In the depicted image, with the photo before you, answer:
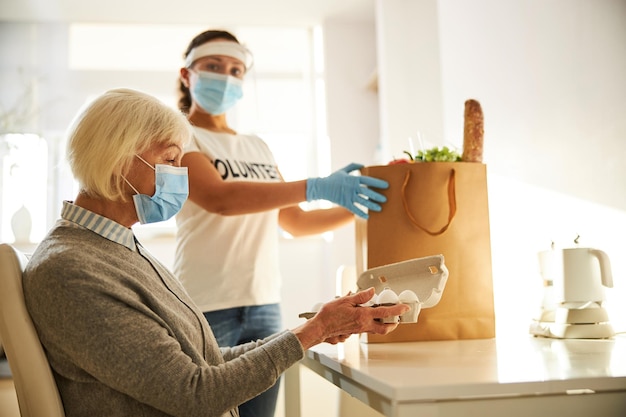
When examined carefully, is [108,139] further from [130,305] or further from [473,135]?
[473,135]

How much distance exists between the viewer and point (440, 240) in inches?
52.5

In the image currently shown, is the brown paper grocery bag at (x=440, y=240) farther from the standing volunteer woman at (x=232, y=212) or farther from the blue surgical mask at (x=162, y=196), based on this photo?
the blue surgical mask at (x=162, y=196)

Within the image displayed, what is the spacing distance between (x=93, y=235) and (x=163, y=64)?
3.40 m

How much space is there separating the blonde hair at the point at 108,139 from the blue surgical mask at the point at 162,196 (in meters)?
0.03

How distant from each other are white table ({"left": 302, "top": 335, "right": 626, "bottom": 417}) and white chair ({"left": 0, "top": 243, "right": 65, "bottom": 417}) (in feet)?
1.47

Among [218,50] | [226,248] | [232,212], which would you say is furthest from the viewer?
[218,50]

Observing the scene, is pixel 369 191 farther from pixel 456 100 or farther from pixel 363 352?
pixel 456 100

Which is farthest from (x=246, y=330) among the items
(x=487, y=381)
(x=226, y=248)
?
(x=487, y=381)

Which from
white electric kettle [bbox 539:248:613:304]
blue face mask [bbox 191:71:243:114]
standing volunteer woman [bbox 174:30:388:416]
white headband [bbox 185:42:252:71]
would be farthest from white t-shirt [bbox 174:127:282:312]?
white electric kettle [bbox 539:248:613:304]

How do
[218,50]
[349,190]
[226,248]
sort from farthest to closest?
[218,50], [226,248], [349,190]

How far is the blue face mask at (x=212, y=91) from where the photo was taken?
190 centimetres

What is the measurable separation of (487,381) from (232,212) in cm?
96

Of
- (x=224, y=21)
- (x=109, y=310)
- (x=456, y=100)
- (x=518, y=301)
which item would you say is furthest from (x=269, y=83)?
(x=109, y=310)

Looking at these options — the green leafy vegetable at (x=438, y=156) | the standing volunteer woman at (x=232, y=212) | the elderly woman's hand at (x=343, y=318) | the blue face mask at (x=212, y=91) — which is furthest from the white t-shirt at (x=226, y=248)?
the elderly woman's hand at (x=343, y=318)
